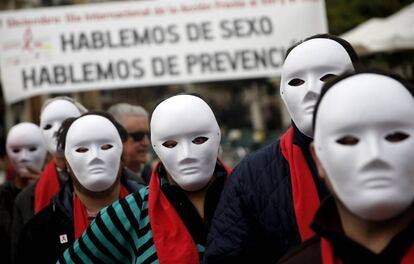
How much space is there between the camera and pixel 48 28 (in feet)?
28.2

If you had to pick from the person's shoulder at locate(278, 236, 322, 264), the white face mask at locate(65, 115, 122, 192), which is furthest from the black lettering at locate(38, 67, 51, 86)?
the person's shoulder at locate(278, 236, 322, 264)

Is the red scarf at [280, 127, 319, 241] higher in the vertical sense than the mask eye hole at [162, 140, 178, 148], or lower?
lower

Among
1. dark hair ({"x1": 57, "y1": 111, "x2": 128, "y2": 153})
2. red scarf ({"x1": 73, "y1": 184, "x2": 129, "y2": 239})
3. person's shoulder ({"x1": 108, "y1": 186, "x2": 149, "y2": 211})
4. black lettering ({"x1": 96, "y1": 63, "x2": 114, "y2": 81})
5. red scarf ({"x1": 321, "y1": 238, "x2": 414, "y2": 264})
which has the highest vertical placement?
black lettering ({"x1": 96, "y1": 63, "x2": 114, "y2": 81})

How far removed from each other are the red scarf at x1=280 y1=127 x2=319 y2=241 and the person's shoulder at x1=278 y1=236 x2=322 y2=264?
0.33 meters

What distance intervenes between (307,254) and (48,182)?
3184 millimetres

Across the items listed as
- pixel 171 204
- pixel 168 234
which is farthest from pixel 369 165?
pixel 171 204

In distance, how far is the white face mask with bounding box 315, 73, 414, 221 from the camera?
2189 millimetres

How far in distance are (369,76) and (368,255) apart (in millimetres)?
482

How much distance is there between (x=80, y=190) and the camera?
14.5 ft

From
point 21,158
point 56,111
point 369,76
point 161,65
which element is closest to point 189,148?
point 369,76

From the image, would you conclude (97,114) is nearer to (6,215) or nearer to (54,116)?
(54,116)

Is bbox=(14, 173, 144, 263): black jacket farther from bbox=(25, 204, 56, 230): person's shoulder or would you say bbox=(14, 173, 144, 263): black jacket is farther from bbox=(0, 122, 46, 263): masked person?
bbox=(0, 122, 46, 263): masked person

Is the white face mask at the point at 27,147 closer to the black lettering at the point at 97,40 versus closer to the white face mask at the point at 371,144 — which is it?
the black lettering at the point at 97,40

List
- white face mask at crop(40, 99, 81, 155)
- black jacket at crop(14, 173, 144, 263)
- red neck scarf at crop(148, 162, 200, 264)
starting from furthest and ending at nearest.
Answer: white face mask at crop(40, 99, 81, 155) → black jacket at crop(14, 173, 144, 263) → red neck scarf at crop(148, 162, 200, 264)
